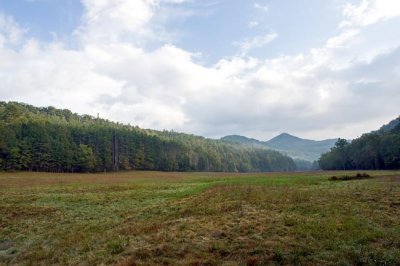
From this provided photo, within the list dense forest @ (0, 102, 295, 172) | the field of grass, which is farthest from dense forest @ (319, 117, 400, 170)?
the field of grass

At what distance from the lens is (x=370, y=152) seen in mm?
102375

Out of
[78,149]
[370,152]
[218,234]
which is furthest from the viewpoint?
[78,149]

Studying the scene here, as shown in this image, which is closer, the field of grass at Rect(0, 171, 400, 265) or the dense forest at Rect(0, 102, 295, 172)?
the field of grass at Rect(0, 171, 400, 265)

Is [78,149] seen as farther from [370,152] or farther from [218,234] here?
[218,234]

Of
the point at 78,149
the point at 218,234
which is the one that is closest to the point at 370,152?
the point at 78,149

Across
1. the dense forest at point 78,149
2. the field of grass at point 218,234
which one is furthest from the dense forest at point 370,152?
the field of grass at point 218,234

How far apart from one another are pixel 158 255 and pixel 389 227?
31.3 feet

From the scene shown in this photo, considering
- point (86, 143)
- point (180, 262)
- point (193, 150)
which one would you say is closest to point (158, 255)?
point (180, 262)

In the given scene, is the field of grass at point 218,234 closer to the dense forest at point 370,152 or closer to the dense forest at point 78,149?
the dense forest at point 370,152

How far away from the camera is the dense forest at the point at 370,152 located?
91.3 metres

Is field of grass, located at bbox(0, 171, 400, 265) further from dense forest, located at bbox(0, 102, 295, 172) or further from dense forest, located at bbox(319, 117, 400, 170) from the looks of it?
dense forest, located at bbox(0, 102, 295, 172)

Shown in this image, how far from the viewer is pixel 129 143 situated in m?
131

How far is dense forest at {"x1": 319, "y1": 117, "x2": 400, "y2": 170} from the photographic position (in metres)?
91.3

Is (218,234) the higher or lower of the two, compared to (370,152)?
lower
